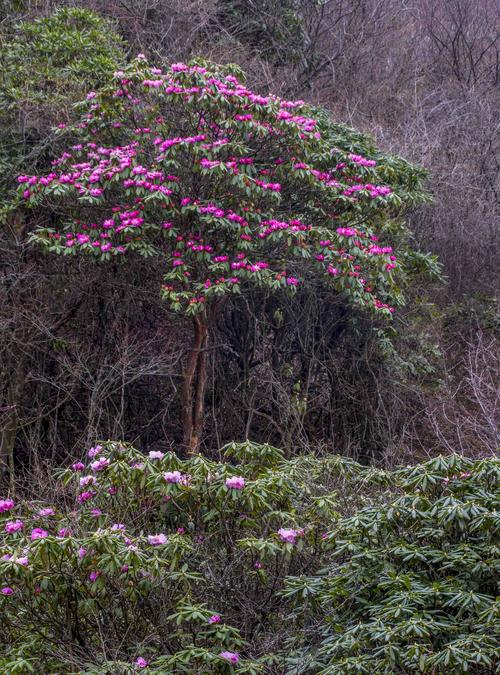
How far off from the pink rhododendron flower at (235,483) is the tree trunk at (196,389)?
4.32 metres

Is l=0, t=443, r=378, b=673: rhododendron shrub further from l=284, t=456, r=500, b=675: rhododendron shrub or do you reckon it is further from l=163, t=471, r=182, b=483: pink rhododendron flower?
l=284, t=456, r=500, b=675: rhododendron shrub

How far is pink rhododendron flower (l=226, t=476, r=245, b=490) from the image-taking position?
420 centimetres

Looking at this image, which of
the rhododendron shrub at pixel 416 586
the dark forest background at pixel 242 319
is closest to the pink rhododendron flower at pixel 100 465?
the rhododendron shrub at pixel 416 586

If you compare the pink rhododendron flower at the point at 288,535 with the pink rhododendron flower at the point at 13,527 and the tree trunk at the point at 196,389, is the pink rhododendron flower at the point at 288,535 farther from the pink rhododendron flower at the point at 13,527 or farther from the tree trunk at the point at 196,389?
the tree trunk at the point at 196,389

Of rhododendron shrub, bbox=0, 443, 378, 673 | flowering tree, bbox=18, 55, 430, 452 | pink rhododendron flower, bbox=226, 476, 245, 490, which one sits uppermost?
flowering tree, bbox=18, 55, 430, 452

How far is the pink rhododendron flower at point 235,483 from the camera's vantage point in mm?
4195

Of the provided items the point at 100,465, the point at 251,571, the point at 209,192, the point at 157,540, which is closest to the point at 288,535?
the point at 251,571

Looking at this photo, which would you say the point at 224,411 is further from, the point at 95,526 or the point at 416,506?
the point at 416,506

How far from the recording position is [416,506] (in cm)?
385

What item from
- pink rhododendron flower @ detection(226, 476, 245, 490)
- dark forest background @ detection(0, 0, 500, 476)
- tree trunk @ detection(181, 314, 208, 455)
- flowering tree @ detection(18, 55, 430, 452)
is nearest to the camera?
pink rhododendron flower @ detection(226, 476, 245, 490)

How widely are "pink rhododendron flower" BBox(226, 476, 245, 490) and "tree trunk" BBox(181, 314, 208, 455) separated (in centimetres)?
432

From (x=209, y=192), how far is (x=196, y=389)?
2168 mm

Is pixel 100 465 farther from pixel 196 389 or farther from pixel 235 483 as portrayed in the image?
pixel 196 389

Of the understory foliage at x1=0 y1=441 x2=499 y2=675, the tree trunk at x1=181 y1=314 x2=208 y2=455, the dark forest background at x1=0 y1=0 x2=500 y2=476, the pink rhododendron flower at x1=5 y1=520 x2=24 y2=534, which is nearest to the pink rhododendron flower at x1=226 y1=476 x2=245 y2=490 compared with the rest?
the understory foliage at x1=0 y1=441 x2=499 y2=675
